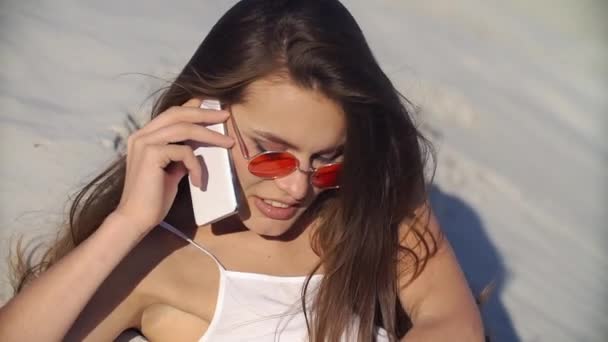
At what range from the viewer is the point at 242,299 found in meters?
2.50

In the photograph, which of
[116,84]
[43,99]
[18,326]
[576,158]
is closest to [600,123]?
[576,158]

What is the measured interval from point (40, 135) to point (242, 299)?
1.27 metres

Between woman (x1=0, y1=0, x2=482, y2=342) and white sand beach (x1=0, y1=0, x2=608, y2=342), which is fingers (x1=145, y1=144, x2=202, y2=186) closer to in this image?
woman (x1=0, y1=0, x2=482, y2=342)

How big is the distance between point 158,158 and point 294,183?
39 centimetres

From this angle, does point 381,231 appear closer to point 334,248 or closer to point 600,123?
point 334,248

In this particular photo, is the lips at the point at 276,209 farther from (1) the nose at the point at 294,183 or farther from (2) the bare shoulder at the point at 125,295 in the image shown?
(2) the bare shoulder at the point at 125,295

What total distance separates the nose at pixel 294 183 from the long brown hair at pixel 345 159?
155mm

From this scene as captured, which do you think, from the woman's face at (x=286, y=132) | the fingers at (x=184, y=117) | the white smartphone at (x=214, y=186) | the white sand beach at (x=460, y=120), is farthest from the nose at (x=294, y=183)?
the white sand beach at (x=460, y=120)

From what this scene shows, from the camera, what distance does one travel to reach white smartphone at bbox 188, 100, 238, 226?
2359 mm

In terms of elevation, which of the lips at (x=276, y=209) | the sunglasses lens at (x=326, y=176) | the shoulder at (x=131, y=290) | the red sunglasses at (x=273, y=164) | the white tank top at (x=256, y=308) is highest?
the red sunglasses at (x=273, y=164)

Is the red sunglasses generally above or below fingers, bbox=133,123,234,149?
below

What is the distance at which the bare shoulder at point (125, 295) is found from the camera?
2.32 meters

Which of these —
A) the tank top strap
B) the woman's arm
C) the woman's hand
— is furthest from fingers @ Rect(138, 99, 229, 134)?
the woman's arm

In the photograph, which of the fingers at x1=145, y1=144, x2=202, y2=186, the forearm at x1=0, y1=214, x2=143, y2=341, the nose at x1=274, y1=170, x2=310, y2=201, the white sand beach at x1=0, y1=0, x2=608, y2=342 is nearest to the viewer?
the forearm at x1=0, y1=214, x2=143, y2=341
